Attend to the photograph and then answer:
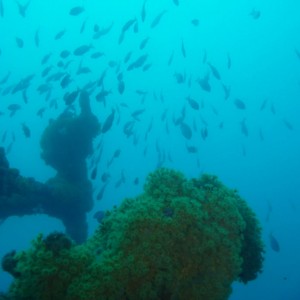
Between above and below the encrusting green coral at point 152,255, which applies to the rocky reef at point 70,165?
above

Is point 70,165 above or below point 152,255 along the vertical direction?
above

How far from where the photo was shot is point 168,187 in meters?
4.79

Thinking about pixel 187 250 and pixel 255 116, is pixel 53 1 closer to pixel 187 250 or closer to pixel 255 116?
pixel 255 116

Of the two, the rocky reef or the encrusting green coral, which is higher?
the rocky reef

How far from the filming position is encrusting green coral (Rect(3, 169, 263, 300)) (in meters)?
3.87

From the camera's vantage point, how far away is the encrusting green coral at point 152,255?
387 cm

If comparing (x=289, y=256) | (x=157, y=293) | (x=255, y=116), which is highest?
(x=255, y=116)

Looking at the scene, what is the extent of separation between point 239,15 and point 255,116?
24.6 m

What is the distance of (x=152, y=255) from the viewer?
159 inches

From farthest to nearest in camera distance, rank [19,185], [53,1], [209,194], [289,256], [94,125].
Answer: [53,1] < [289,256] < [94,125] < [19,185] < [209,194]

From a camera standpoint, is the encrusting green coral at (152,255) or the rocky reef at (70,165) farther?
the rocky reef at (70,165)

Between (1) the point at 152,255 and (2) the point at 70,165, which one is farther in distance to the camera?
(2) the point at 70,165

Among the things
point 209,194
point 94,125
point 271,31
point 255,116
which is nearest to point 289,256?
point 255,116

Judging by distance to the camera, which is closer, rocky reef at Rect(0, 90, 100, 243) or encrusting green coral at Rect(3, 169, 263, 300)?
encrusting green coral at Rect(3, 169, 263, 300)
